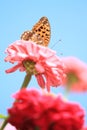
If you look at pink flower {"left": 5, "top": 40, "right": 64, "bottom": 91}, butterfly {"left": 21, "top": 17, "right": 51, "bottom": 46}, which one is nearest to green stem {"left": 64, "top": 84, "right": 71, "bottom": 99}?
pink flower {"left": 5, "top": 40, "right": 64, "bottom": 91}

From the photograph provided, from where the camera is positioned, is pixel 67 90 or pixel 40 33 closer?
pixel 67 90

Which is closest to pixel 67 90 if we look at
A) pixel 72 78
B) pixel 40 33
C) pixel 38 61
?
pixel 72 78

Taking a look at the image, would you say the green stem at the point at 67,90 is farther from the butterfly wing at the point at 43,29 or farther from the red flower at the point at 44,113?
the butterfly wing at the point at 43,29

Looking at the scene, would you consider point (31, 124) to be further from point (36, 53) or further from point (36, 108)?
point (36, 53)

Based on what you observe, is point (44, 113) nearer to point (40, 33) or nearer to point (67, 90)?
point (67, 90)

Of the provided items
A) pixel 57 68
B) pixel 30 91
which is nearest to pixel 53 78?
pixel 57 68

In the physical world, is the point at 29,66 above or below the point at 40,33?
below

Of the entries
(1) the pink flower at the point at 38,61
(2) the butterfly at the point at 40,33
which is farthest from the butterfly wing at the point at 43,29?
(1) the pink flower at the point at 38,61
